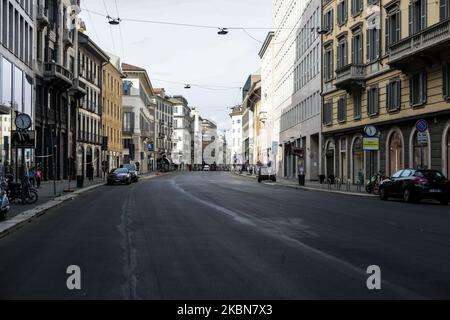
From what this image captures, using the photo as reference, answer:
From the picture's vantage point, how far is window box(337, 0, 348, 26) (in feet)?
156

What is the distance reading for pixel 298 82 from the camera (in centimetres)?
6800

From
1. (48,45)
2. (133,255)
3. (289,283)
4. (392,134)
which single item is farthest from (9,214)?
(48,45)

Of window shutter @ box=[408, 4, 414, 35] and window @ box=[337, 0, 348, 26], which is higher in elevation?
window @ box=[337, 0, 348, 26]

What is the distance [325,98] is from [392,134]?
15.4 meters

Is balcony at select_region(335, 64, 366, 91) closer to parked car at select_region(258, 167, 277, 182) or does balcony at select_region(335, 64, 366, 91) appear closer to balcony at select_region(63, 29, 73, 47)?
parked car at select_region(258, 167, 277, 182)

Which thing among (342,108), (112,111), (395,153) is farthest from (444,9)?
(112,111)

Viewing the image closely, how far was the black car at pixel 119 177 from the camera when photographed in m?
51.5

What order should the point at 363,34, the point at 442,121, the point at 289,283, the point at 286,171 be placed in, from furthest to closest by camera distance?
1. the point at 286,171
2. the point at 363,34
3. the point at 442,121
4. the point at 289,283

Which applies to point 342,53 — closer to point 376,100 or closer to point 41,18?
point 376,100

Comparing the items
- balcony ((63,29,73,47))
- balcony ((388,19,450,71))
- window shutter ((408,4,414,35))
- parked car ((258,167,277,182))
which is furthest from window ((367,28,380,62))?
balcony ((63,29,73,47))

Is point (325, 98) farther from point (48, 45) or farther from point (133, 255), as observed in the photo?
point (133, 255)

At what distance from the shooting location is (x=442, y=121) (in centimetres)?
3095

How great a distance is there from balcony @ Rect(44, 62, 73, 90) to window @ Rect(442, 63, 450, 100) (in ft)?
100

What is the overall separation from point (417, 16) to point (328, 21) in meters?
18.7
